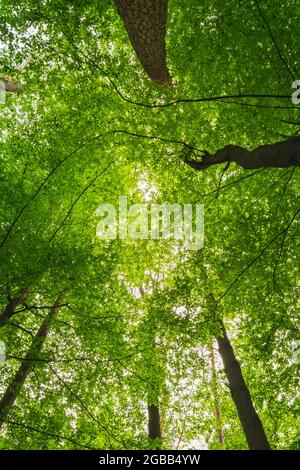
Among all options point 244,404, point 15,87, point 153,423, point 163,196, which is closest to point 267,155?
point 163,196

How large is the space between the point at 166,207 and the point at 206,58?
11.1 ft

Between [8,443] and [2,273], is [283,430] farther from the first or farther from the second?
[2,273]

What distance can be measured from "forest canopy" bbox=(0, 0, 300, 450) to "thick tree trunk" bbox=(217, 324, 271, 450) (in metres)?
0.03

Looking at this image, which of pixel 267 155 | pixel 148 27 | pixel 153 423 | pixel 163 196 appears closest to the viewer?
pixel 267 155

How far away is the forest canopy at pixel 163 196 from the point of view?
16.8 ft

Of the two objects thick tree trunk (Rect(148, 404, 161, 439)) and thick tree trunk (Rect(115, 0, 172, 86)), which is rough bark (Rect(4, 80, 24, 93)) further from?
thick tree trunk (Rect(148, 404, 161, 439))

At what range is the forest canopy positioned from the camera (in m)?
5.11

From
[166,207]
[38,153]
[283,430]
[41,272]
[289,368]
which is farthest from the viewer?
[283,430]

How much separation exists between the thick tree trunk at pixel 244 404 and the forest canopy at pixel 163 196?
3 cm

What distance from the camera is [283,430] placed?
9570 mm

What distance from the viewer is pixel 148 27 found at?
4.78m

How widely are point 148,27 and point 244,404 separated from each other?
24.4 feet

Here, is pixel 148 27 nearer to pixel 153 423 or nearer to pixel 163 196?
pixel 163 196

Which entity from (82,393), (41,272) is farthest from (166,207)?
(82,393)
